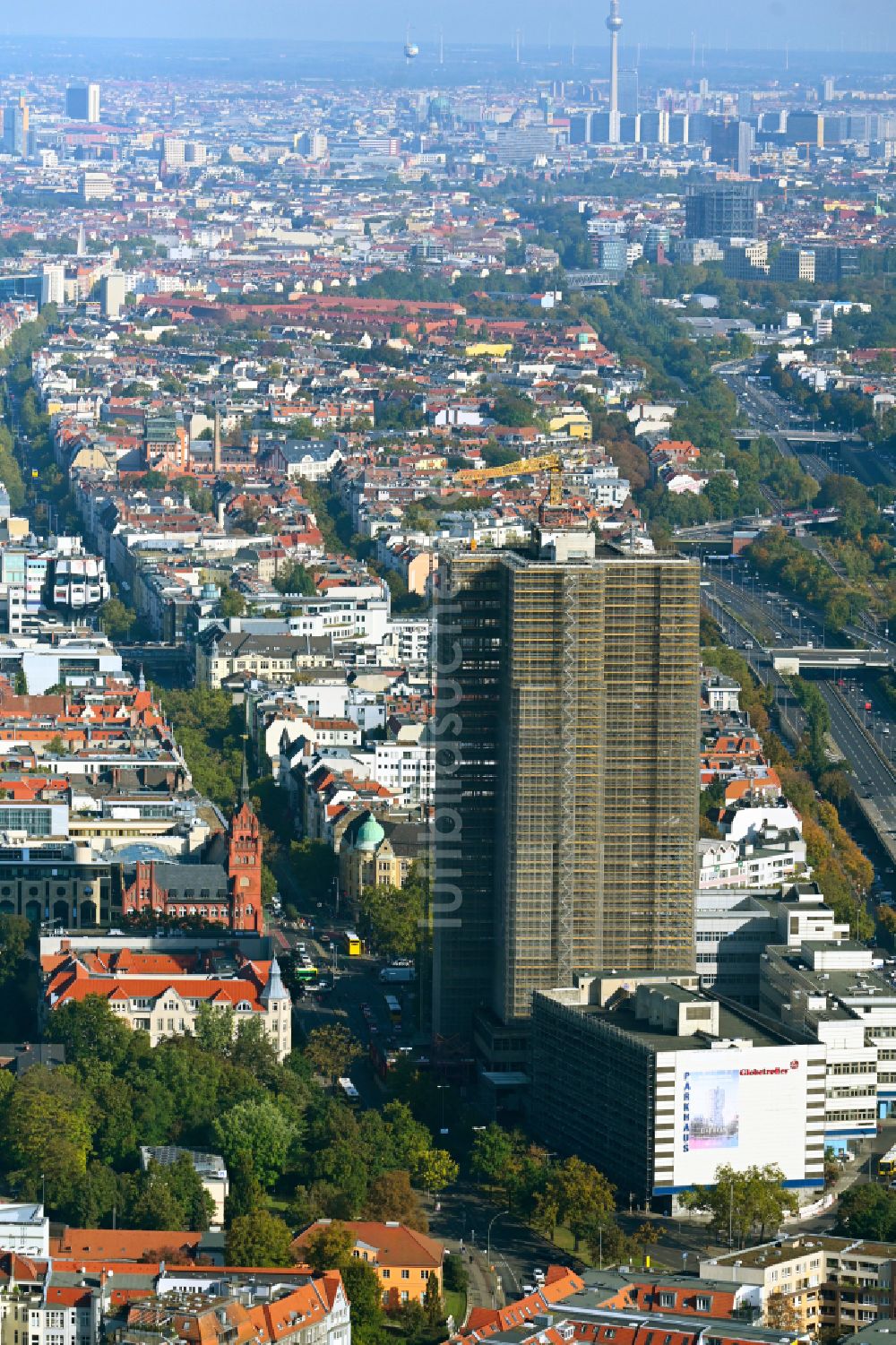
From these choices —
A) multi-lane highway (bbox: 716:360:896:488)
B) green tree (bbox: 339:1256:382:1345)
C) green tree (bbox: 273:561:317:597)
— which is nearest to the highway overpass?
green tree (bbox: 273:561:317:597)

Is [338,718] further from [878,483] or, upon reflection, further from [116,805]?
[878,483]

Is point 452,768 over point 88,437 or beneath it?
over

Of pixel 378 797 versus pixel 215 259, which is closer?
pixel 378 797

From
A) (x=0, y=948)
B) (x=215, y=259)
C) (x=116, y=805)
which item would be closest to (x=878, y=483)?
(x=116, y=805)

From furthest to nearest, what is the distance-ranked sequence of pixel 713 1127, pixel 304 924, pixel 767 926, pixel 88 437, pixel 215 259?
pixel 215 259
pixel 88 437
pixel 304 924
pixel 767 926
pixel 713 1127

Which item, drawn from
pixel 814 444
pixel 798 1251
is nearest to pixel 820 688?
pixel 814 444

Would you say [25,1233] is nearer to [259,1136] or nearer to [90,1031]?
[259,1136]

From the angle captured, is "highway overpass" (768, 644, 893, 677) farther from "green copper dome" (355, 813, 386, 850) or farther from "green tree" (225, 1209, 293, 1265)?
"green tree" (225, 1209, 293, 1265)
